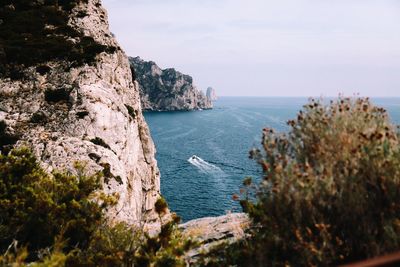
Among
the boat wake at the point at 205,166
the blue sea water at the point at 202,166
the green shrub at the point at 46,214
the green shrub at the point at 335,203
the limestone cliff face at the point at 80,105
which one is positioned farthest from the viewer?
the boat wake at the point at 205,166

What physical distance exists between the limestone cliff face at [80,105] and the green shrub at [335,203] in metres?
12.3

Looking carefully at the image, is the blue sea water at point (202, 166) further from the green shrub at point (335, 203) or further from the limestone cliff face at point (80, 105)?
the green shrub at point (335, 203)

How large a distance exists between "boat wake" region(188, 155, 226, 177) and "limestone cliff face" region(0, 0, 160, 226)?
44.6 metres

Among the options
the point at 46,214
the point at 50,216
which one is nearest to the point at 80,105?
the point at 46,214

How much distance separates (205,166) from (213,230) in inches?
2991

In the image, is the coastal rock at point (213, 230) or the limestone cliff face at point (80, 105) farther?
the limestone cliff face at point (80, 105)

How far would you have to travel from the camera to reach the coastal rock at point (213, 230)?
9219mm

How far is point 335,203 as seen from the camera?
5879mm

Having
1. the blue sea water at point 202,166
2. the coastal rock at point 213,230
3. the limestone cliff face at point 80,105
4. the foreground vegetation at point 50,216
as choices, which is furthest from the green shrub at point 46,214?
the blue sea water at point 202,166

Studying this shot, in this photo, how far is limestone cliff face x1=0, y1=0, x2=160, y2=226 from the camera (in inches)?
854

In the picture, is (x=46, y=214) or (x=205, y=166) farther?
(x=205, y=166)

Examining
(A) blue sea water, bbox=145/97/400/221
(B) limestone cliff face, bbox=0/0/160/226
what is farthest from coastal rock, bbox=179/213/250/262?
(A) blue sea water, bbox=145/97/400/221

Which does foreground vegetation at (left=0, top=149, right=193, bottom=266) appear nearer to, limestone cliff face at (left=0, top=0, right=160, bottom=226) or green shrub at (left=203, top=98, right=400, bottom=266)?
green shrub at (left=203, top=98, right=400, bottom=266)

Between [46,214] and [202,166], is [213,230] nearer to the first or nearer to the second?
[46,214]
